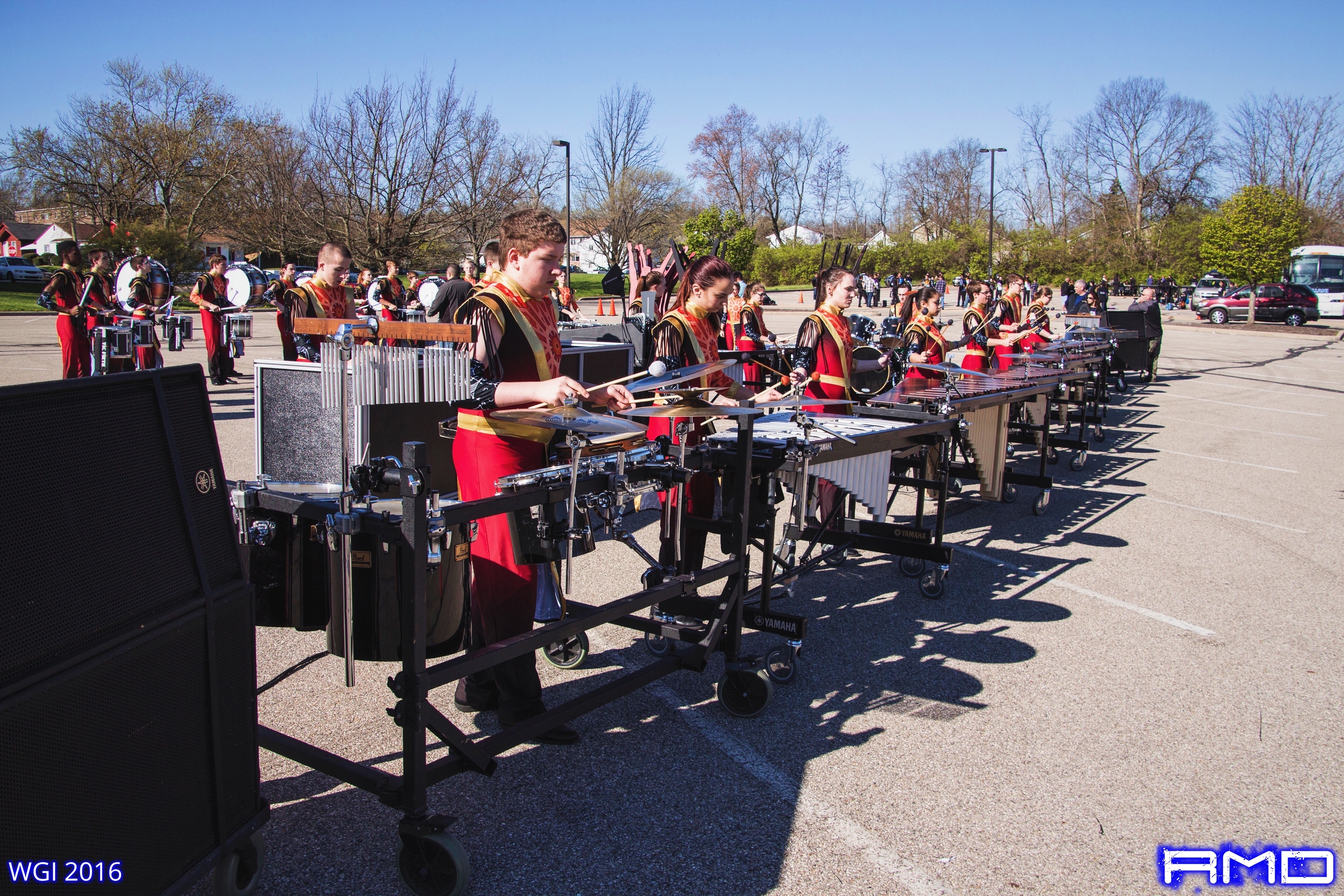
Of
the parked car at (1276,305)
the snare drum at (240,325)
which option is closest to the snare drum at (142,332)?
the snare drum at (240,325)

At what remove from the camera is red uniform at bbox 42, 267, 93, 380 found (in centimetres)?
970

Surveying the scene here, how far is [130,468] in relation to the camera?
6.25 ft

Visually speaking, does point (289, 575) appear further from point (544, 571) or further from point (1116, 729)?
point (1116, 729)

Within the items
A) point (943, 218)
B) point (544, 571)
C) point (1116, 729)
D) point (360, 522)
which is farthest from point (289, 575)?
point (943, 218)

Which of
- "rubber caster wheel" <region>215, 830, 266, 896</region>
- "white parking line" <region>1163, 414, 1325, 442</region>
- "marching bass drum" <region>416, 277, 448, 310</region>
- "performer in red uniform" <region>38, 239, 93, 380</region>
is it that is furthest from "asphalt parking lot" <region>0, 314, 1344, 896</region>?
"performer in red uniform" <region>38, 239, 93, 380</region>

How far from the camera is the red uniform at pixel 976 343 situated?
833cm

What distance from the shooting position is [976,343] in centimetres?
852

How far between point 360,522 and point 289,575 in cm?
44

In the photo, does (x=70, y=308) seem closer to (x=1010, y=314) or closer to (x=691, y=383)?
(x=691, y=383)

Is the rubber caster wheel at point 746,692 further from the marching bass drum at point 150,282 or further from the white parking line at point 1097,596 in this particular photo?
the marching bass drum at point 150,282

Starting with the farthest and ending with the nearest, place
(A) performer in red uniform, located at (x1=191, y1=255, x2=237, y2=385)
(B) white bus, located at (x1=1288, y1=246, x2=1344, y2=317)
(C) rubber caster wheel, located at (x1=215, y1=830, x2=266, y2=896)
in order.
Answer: (B) white bus, located at (x1=1288, y1=246, x2=1344, y2=317) → (A) performer in red uniform, located at (x1=191, y1=255, x2=237, y2=385) → (C) rubber caster wheel, located at (x1=215, y1=830, x2=266, y2=896)

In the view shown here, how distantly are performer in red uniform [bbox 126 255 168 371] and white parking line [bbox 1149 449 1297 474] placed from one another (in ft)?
36.8

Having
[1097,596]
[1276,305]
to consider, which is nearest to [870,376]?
[1097,596]

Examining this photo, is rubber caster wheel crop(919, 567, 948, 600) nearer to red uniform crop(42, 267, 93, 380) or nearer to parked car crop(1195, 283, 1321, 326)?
red uniform crop(42, 267, 93, 380)
